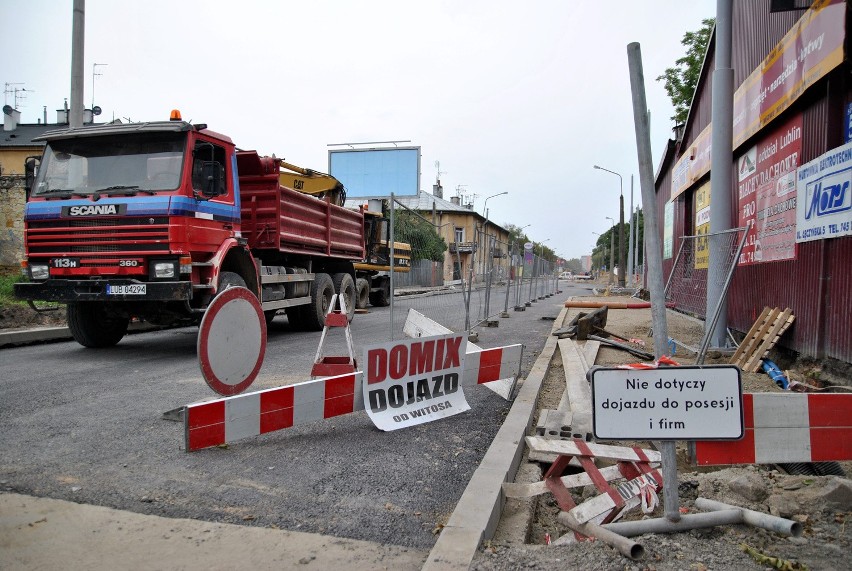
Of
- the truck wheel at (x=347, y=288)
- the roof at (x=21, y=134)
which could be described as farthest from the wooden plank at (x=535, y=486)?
the roof at (x=21, y=134)

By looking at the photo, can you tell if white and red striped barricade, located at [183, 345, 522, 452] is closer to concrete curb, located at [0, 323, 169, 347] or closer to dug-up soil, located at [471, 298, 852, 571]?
dug-up soil, located at [471, 298, 852, 571]

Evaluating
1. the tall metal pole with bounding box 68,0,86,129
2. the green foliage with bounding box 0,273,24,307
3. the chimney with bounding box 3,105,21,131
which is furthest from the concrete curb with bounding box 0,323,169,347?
the chimney with bounding box 3,105,21,131

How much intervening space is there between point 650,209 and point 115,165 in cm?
732

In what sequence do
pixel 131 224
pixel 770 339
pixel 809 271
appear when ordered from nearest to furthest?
1. pixel 809 271
2. pixel 770 339
3. pixel 131 224

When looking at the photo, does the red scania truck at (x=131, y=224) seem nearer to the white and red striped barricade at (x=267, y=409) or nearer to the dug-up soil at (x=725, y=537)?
the white and red striped barricade at (x=267, y=409)

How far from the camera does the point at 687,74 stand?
31.9 m

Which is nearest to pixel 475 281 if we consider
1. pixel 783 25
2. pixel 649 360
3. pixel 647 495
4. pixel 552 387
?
pixel 649 360

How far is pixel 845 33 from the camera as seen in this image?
6.06 meters

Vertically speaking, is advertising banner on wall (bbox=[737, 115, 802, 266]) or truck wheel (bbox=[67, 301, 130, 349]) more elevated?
advertising banner on wall (bbox=[737, 115, 802, 266])

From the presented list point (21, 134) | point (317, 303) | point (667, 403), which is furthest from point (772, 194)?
point (21, 134)

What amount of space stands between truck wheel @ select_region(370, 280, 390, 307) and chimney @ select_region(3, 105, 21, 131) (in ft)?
150

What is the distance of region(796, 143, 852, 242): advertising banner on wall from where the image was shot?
5.83m

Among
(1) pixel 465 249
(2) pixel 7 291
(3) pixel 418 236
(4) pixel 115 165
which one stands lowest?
(2) pixel 7 291

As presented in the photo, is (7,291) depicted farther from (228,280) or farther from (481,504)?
(481,504)
